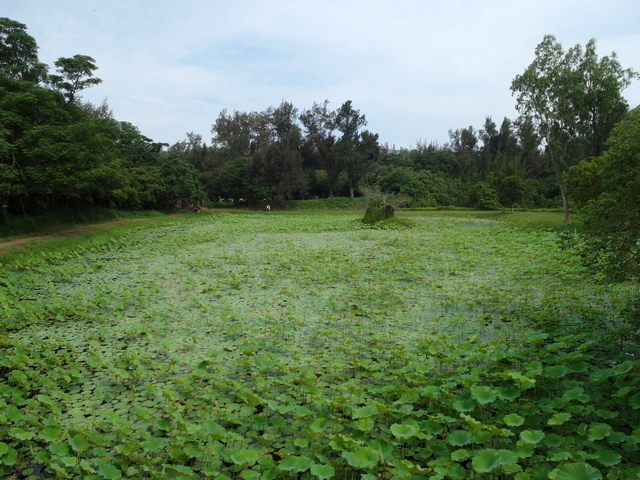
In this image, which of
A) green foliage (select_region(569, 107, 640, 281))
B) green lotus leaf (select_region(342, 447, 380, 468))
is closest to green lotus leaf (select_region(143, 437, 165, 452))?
green lotus leaf (select_region(342, 447, 380, 468))

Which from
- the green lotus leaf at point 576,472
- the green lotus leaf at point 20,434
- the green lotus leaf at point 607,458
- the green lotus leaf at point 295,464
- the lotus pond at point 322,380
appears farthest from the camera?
the green lotus leaf at point 20,434

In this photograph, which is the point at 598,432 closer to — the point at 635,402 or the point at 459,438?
the point at 635,402

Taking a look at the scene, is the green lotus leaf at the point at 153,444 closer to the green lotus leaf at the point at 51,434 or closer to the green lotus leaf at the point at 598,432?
the green lotus leaf at the point at 51,434

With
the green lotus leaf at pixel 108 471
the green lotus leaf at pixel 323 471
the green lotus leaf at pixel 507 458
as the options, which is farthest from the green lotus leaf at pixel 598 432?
the green lotus leaf at pixel 108 471

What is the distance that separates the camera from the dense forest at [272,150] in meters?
14.8

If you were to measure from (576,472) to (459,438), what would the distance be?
615 mm

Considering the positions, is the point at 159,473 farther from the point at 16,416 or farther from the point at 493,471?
the point at 493,471

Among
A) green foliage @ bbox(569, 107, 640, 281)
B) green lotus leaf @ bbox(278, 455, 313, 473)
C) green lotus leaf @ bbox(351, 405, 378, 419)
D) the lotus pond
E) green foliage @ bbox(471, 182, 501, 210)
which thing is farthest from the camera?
green foliage @ bbox(471, 182, 501, 210)

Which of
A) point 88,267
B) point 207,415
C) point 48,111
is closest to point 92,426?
point 207,415

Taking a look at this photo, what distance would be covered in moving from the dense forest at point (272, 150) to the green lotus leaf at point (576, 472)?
15.5 m

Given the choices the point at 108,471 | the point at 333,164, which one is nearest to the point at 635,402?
the point at 108,471

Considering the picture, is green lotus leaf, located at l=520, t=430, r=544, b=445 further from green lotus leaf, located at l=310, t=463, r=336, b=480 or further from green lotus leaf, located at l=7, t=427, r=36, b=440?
green lotus leaf, located at l=7, t=427, r=36, b=440

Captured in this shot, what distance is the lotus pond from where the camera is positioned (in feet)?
7.57

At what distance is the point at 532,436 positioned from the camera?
2.25 metres
